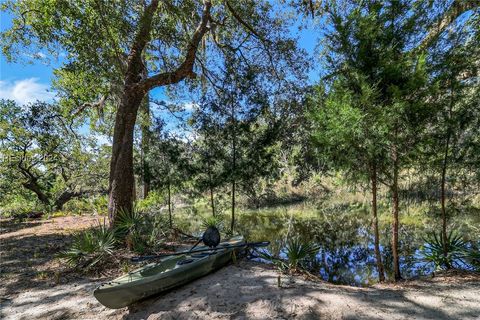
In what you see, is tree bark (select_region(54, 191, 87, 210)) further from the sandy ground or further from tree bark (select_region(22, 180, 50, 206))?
the sandy ground

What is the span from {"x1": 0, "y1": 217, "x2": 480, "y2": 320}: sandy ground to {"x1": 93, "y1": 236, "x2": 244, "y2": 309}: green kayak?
7.2 inches

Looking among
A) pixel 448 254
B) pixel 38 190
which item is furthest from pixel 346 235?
pixel 38 190

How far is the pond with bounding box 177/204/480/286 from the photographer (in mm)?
7352

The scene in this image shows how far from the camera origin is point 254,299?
170 inches

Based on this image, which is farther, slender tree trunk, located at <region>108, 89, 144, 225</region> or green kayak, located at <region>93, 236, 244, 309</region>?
slender tree trunk, located at <region>108, 89, 144, 225</region>

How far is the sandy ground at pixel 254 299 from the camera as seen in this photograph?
382 centimetres

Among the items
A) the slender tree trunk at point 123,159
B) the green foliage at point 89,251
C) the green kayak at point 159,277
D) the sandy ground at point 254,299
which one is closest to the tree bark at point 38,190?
the slender tree trunk at point 123,159

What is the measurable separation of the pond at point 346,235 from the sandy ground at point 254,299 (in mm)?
2032

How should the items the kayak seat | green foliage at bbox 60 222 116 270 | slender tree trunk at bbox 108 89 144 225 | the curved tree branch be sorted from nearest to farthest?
the kayak seat < green foliage at bbox 60 222 116 270 < slender tree trunk at bbox 108 89 144 225 < the curved tree branch

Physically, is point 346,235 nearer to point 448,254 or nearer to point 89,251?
point 448,254

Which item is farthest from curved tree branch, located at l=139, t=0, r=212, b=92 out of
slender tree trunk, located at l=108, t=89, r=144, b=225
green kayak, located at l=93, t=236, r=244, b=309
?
green kayak, located at l=93, t=236, r=244, b=309

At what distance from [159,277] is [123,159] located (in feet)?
12.3

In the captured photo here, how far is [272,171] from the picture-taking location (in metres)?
9.17

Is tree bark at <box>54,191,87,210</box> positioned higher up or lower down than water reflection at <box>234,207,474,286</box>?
higher up
